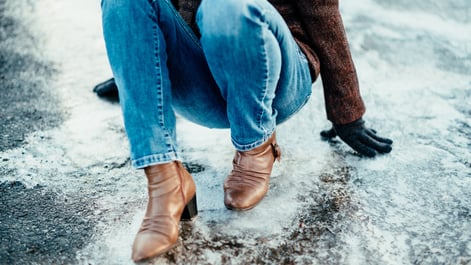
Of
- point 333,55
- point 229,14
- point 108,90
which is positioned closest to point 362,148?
point 333,55

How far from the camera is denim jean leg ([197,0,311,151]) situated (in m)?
1.21

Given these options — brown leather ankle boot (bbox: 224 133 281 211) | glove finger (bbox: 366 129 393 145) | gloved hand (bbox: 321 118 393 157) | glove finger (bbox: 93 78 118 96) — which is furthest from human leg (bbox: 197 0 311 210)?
glove finger (bbox: 93 78 118 96)

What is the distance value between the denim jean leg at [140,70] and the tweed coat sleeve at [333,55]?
428 millimetres

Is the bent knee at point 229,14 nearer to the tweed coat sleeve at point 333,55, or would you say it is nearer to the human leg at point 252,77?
the human leg at point 252,77

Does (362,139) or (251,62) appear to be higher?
(251,62)

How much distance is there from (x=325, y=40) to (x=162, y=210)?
67 cm

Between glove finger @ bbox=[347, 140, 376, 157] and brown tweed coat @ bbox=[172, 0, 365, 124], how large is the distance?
158mm

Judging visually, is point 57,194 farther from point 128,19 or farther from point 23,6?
point 23,6

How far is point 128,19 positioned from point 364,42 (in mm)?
1895

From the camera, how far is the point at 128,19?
126 centimetres

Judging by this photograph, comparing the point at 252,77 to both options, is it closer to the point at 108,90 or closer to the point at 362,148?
the point at 362,148

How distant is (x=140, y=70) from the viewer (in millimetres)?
1271

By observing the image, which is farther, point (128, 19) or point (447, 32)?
point (447, 32)

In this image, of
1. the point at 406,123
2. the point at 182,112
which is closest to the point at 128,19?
the point at 182,112
